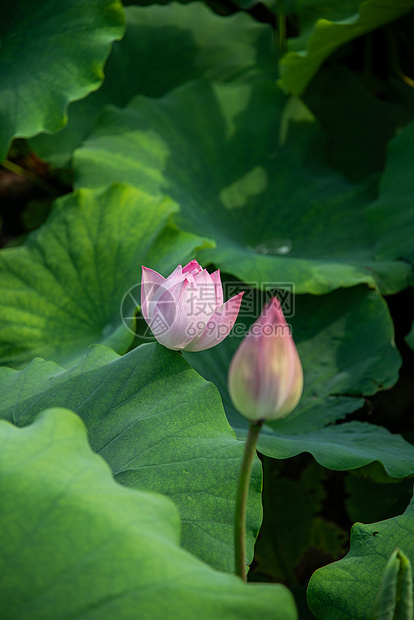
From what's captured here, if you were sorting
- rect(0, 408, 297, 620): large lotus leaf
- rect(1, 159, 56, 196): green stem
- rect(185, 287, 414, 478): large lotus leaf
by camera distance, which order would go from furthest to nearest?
rect(1, 159, 56, 196): green stem → rect(185, 287, 414, 478): large lotus leaf → rect(0, 408, 297, 620): large lotus leaf

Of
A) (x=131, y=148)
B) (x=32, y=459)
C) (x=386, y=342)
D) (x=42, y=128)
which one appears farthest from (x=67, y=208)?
(x=32, y=459)

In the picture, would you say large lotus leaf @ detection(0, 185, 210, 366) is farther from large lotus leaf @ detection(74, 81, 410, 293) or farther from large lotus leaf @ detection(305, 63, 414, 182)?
large lotus leaf @ detection(305, 63, 414, 182)

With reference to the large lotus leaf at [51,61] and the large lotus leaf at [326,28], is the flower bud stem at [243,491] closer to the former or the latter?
the large lotus leaf at [51,61]

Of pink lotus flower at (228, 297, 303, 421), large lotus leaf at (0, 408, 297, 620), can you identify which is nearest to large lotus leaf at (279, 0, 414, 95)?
pink lotus flower at (228, 297, 303, 421)

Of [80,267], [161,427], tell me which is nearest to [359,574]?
[161,427]

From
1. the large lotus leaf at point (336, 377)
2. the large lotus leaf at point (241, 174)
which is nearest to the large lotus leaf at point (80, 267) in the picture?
the large lotus leaf at point (241, 174)

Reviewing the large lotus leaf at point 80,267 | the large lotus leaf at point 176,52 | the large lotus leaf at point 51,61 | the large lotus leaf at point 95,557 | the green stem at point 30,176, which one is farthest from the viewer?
the green stem at point 30,176
